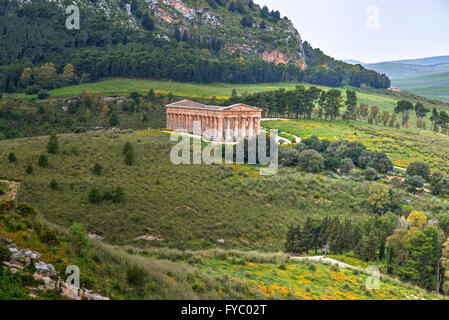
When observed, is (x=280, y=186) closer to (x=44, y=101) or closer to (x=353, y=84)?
(x=44, y=101)

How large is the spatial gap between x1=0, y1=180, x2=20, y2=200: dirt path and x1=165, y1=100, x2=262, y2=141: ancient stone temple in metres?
39.4

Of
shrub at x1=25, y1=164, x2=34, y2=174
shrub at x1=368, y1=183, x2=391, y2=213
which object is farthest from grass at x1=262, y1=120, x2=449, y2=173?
shrub at x1=25, y1=164, x2=34, y2=174

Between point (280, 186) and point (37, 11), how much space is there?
4553 inches

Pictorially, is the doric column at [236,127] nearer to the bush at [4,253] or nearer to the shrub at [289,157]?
the shrub at [289,157]

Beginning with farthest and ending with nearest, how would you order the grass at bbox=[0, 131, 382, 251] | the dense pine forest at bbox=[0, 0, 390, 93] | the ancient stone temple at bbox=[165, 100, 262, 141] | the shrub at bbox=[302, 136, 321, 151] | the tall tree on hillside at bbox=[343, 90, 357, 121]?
the dense pine forest at bbox=[0, 0, 390, 93] → the tall tree on hillside at bbox=[343, 90, 357, 121] → the shrub at bbox=[302, 136, 321, 151] → the ancient stone temple at bbox=[165, 100, 262, 141] → the grass at bbox=[0, 131, 382, 251]

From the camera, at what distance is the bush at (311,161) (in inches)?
2766

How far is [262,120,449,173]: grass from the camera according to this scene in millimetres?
80875

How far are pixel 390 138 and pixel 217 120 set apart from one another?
4186 cm

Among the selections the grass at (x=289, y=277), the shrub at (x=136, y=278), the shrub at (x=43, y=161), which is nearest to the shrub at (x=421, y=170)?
the grass at (x=289, y=277)

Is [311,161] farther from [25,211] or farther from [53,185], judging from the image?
[25,211]

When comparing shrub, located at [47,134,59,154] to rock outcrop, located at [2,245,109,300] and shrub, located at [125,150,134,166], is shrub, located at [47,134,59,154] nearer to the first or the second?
shrub, located at [125,150,134,166]
